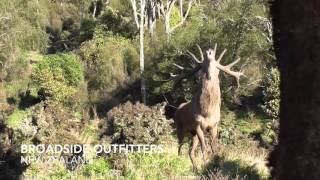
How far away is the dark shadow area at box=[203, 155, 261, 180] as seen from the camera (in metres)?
11.3

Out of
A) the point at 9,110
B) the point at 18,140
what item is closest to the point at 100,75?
the point at 9,110

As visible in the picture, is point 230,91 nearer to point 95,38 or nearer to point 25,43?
point 95,38

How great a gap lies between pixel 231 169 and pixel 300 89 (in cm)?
992

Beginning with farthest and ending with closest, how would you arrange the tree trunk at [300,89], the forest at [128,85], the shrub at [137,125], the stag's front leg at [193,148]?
the shrub at [137,125] < the forest at [128,85] < the stag's front leg at [193,148] < the tree trunk at [300,89]

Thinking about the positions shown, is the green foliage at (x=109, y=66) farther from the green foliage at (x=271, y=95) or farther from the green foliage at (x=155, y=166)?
the green foliage at (x=155, y=166)

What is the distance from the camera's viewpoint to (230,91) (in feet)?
79.7

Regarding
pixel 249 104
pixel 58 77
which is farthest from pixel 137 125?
pixel 58 77

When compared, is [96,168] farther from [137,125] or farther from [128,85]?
[128,85]

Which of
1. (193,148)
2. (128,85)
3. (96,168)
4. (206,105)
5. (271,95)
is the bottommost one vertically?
(96,168)

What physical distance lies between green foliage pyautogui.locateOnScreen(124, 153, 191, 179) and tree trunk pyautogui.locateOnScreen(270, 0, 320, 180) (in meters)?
10.0

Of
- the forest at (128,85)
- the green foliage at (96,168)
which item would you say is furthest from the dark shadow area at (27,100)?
the green foliage at (96,168)

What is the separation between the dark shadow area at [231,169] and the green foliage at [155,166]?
1.58 ft

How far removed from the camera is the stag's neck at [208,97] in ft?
37.4

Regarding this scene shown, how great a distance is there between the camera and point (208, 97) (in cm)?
1145
